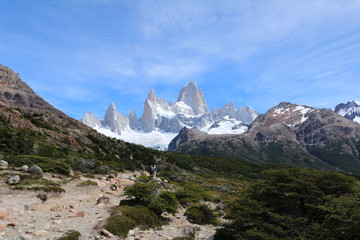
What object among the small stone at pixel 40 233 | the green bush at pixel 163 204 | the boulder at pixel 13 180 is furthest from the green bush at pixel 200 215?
the boulder at pixel 13 180

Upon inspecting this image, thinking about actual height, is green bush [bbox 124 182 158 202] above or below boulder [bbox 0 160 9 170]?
below

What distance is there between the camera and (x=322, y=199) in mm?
16500

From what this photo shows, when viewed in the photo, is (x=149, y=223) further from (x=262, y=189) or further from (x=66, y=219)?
(x=262, y=189)

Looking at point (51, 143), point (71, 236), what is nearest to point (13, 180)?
point (71, 236)

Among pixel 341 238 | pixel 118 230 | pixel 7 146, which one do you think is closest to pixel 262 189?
pixel 341 238

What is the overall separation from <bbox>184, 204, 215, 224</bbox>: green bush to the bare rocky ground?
723 millimetres

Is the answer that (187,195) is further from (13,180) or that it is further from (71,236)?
(71,236)

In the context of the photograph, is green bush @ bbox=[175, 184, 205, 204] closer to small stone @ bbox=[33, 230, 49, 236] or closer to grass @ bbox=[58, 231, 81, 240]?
grass @ bbox=[58, 231, 81, 240]

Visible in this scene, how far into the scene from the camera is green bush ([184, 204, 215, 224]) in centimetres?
2296

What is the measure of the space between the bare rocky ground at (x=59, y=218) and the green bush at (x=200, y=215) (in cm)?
72

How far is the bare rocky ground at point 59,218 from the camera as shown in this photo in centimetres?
1294

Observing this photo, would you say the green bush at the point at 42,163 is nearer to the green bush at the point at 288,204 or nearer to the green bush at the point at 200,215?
the green bush at the point at 200,215

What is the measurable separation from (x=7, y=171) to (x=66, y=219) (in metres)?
14.7

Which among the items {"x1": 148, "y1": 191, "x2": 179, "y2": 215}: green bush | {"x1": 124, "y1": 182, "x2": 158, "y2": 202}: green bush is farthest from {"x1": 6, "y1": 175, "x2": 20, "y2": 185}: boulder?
{"x1": 148, "y1": 191, "x2": 179, "y2": 215}: green bush
